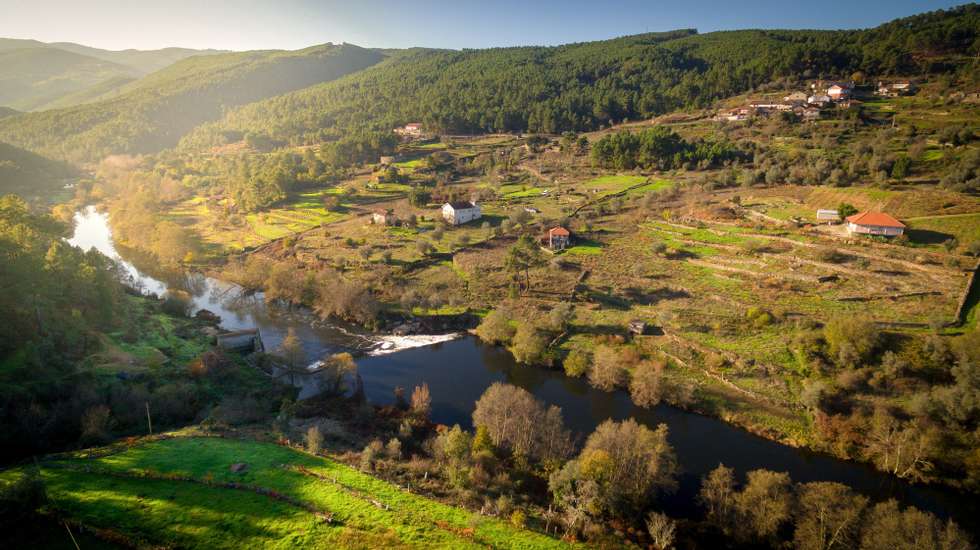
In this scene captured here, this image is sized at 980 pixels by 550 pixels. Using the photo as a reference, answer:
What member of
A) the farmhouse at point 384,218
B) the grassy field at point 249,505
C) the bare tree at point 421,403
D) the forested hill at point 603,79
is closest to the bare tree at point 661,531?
the grassy field at point 249,505

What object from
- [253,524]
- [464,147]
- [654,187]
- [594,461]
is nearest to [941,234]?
[654,187]

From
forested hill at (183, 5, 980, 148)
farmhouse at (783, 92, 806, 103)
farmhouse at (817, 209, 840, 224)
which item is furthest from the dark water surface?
forested hill at (183, 5, 980, 148)

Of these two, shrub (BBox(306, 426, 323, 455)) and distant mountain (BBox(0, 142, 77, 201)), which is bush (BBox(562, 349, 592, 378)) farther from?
distant mountain (BBox(0, 142, 77, 201))

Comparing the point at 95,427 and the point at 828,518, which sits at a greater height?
the point at 95,427

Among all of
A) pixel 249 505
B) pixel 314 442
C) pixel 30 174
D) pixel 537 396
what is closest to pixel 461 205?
pixel 537 396

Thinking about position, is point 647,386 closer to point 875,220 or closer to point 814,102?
point 875,220

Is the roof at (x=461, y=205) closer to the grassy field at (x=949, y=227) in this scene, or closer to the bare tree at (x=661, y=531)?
the grassy field at (x=949, y=227)
